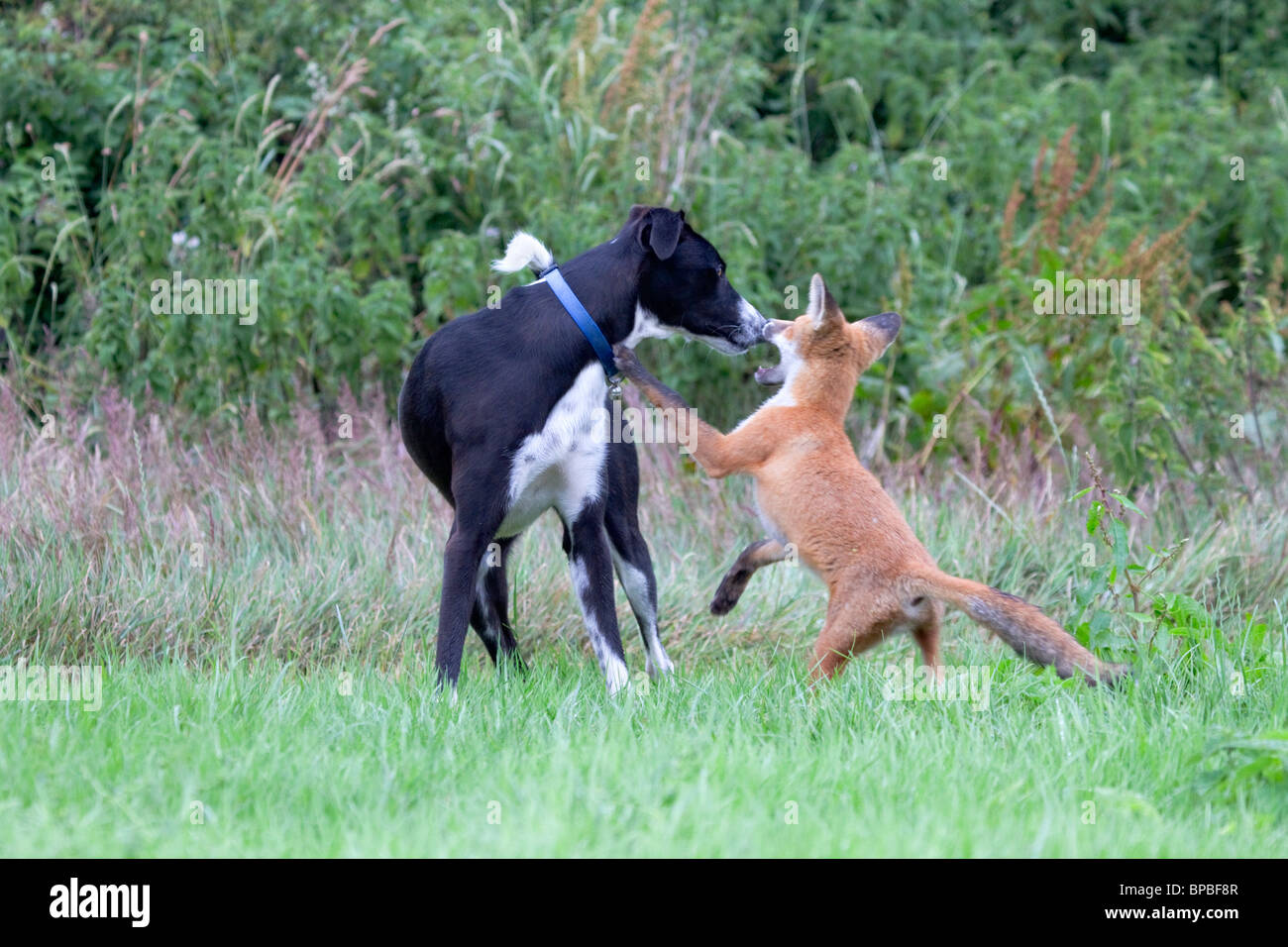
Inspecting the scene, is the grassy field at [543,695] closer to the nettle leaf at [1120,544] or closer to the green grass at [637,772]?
the green grass at [637,772]

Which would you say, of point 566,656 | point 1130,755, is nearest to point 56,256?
point 566,656

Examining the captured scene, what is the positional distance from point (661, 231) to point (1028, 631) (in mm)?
1937

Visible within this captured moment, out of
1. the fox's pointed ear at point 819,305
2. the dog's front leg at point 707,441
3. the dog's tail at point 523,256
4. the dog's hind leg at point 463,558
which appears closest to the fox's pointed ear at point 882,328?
the fox's pointed ear at point 819,305

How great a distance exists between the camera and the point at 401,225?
9.55 m

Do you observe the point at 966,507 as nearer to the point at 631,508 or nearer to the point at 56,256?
the point at 631,508

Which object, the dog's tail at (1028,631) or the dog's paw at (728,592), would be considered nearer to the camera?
the dog's tail at (1028,631)

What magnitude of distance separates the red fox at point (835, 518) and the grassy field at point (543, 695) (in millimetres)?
199

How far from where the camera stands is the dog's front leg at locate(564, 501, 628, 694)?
5223 millimetres

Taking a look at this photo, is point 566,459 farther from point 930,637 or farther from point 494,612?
point 930,637

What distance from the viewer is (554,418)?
5.02 meters

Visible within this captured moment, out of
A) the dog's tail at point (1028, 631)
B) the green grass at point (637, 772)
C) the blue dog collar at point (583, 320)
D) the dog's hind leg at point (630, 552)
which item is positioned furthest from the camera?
the dog's hind leg at point (630, 552)

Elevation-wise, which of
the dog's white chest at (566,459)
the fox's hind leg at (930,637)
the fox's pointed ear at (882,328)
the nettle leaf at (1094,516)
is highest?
the fox's pointed ear at (882,328)

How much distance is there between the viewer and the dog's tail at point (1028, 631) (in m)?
4.54

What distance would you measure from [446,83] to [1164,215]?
504cm
